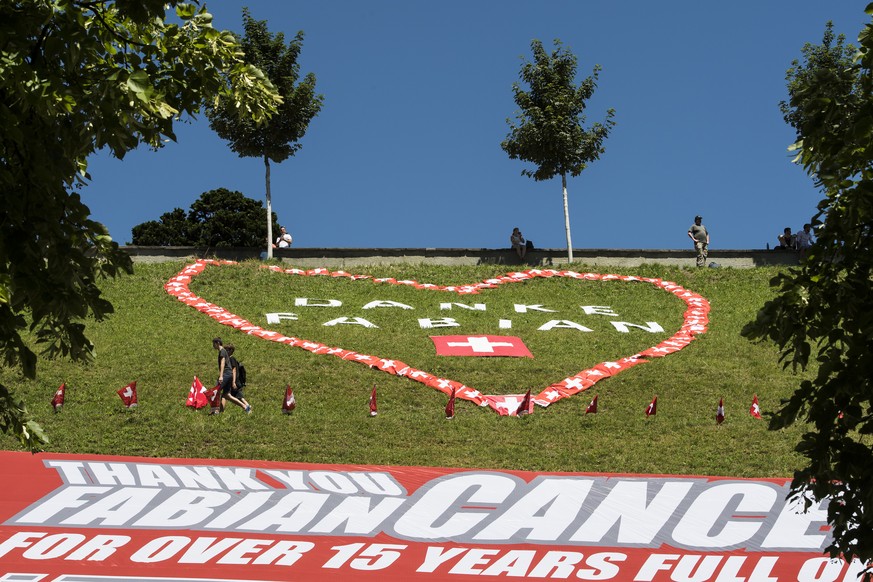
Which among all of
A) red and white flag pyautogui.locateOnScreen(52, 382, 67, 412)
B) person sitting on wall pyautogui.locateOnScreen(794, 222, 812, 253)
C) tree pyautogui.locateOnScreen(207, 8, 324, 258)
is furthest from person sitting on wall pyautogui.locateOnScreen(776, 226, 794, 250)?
red and white flag pyautogui.locateOnScreen(52, 382, 67, 412)

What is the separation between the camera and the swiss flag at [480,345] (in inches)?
1158

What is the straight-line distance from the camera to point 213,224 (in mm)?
79312

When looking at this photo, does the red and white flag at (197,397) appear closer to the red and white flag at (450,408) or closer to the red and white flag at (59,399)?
the red and white flag at (59,399)

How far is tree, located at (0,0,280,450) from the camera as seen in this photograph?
441 inches

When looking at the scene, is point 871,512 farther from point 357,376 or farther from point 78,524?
point 357,376

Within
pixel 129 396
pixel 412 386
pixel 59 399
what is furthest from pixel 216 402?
pixel 412 386

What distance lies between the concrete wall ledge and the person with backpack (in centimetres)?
1824

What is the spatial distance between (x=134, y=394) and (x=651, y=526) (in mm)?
11549

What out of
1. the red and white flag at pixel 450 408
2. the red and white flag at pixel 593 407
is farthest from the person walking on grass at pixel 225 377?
the red and white flag at pixel 593 407

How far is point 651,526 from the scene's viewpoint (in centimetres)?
1734

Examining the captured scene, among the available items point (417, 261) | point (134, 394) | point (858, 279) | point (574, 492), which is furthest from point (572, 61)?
point (858, 279)

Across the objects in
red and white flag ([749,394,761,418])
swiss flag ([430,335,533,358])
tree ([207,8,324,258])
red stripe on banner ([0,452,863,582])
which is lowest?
red stripe on banner ([0,452,863,582])

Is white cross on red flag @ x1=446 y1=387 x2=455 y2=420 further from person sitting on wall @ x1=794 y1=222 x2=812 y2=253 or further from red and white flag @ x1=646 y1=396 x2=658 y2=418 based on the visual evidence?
person sitting on wall @ x1=794 y1=222 x2=812 y2=253

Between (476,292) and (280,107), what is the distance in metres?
13.4
